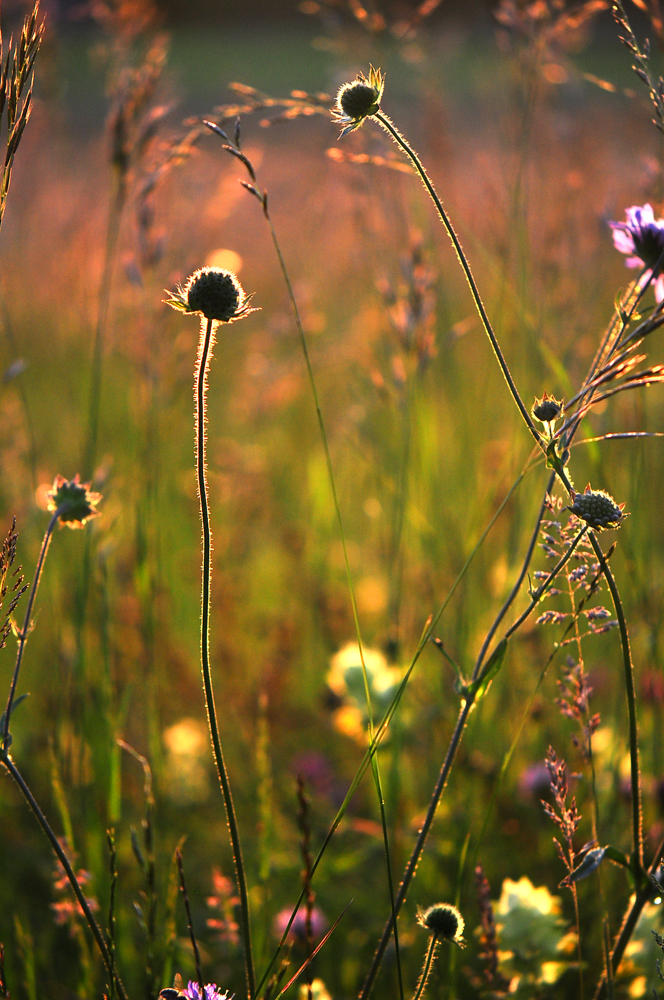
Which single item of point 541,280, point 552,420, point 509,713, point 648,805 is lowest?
point 648,805

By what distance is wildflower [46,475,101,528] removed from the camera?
3.10 ft

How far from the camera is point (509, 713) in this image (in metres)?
1.86

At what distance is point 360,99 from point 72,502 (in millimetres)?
586

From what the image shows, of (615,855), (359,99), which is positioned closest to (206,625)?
(615,855)

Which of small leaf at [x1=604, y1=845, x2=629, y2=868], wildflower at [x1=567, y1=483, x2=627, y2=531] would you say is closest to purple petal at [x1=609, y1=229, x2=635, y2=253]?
wildflower at [x1=567, y1=483, x2=627, y2=531]

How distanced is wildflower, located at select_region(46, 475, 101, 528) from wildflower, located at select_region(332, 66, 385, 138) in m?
0.54

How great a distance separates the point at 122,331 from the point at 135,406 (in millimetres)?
356

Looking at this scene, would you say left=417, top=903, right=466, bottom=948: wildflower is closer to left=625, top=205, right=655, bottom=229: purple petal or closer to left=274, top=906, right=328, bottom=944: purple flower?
left=274, top=906, right=328, bottom=944: purple flower

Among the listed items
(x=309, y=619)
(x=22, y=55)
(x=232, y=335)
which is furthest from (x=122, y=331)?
(x=232, y=335)

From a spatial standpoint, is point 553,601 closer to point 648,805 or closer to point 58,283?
point 648,805

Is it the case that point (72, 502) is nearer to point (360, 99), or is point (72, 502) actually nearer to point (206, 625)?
point (206, 625)

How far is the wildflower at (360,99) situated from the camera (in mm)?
886

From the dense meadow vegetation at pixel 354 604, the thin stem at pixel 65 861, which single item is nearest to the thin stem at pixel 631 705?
the dense meadow vegetation at pixel 354 604

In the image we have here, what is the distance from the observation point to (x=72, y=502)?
3.11 ft
